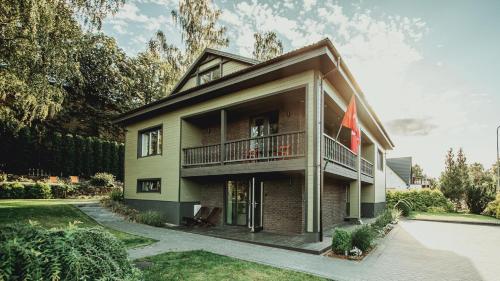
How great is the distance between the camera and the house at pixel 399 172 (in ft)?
130

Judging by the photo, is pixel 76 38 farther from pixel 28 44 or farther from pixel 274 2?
pixel 274 2

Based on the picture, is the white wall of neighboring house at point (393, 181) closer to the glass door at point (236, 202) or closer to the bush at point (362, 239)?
the glass door at point (236, 202)

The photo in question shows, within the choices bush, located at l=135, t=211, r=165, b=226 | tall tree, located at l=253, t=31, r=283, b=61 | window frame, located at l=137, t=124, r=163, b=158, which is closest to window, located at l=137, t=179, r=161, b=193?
window frame, located at l=137, t=124, r=163, b=158

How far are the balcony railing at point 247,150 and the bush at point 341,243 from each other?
3291 mm

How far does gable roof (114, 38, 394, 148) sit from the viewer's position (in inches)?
348

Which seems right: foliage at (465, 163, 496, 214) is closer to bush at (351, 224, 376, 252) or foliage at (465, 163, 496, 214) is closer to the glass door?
the glass door

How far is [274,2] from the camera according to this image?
15.0 metres

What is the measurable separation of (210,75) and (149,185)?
6.83 metres

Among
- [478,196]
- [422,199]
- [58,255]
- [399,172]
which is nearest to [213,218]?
[58,255]

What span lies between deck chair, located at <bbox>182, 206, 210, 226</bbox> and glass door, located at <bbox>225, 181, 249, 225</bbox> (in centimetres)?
107

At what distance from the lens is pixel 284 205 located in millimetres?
11539

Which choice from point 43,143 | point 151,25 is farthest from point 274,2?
point 43,143

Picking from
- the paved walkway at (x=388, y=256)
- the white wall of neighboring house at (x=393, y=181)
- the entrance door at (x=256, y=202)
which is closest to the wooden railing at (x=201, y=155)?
the entrance door at (x=256, y=202)

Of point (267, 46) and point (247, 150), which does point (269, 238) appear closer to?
point (247, 150)
